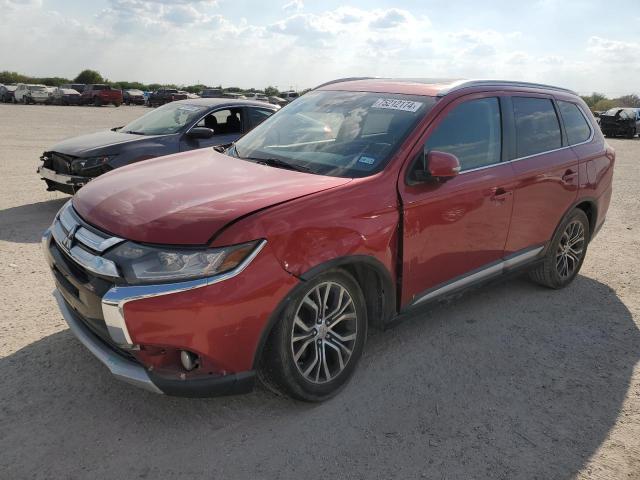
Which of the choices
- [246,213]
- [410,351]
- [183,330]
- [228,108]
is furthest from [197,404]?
[228,108]

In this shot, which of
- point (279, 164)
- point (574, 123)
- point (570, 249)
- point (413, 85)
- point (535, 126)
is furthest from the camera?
point (570, 249)

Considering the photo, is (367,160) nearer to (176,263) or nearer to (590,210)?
(176,263)

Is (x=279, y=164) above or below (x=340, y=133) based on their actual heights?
below

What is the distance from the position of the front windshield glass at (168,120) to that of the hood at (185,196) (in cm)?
419

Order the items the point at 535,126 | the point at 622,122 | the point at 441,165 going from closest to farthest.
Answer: the point at 441,165 < the point at 535,126 < the point at 622,122

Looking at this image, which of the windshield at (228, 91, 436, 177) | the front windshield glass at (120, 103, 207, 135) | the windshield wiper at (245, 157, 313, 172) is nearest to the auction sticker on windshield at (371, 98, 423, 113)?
the windshield at (228, 91, 436, 177)

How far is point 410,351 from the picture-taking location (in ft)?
12.7

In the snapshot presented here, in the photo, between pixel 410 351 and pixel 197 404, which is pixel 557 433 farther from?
pixel 197 404

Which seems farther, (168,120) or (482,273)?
(168,120)

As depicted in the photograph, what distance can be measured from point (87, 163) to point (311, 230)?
5.20 meters

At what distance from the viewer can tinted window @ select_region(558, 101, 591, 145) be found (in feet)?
16.2

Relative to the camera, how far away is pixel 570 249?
5148 millimetres

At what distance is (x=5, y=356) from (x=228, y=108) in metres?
5.35

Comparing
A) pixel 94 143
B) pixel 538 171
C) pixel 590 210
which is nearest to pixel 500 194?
pixel 538 171
